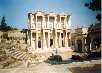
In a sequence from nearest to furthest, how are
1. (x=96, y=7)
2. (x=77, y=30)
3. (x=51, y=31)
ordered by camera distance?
(x=96, y=7)
(x=77, y=30)
(x=51, y=31)

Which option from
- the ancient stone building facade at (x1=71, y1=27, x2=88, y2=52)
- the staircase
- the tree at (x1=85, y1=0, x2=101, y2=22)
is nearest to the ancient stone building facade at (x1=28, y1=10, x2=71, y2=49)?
the ancient stone building facade at (x1=71, y1=27, x2=88, y2=52)

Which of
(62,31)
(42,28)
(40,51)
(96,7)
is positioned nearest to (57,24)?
(62,31)

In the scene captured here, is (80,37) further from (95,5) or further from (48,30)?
(95,5)

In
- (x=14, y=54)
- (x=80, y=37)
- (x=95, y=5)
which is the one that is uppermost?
(x=95, y=5)

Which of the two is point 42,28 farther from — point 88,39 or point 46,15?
point 88,39

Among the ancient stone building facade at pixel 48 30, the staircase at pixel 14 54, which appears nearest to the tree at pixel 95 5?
the staircase at pixel 14 54

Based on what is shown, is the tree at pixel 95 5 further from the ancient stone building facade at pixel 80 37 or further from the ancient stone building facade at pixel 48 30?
the ancient stone building facade at pixel 48 30

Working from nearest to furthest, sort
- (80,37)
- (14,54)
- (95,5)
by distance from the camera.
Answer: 1. (95,5)
2. (14,54)
3. (80,37)

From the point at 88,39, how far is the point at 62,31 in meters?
5.31

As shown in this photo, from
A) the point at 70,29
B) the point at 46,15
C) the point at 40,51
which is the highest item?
the point at 46,15

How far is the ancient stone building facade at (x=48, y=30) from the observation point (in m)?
24.6

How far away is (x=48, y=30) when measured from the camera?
977 inches

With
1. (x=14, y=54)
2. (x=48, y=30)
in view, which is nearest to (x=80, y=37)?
(x=48, y=30)

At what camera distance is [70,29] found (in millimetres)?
26344
